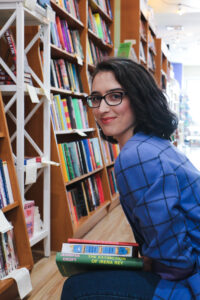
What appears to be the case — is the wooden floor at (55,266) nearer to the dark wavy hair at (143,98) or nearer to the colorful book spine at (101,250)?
the colorful book spine at (101,250)

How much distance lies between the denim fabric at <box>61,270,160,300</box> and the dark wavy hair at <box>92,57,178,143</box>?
1.47 feet

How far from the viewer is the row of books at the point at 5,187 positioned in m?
1.74

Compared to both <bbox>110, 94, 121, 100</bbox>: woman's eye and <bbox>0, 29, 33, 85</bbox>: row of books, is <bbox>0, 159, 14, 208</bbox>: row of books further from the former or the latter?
<bbox>110, 94, 121, 100</bbox>: woman's eye

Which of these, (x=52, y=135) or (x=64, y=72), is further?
(x=64, y=72)

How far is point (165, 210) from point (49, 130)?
4.99 feet

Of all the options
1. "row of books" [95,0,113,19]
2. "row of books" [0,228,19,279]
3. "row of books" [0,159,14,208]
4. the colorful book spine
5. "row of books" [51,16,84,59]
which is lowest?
"row of books" [0,228,19,279]

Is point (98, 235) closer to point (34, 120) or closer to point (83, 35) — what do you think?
point (34, 120)

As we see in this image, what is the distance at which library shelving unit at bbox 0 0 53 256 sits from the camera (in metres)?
1.98

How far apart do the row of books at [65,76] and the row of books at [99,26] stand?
58 cm

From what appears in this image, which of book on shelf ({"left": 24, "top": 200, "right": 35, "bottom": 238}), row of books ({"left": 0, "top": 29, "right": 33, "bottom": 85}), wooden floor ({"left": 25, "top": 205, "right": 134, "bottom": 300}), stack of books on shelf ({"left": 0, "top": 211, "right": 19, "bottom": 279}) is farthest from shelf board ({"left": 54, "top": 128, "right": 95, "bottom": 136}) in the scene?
stack of books on shelf ({"left": 0, "top": 211, "right": 19, "bottom": 279})

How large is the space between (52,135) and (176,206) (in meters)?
1.60

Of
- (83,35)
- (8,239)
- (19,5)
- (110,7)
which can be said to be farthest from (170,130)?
(110,7)

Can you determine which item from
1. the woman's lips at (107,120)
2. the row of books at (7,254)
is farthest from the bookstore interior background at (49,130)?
the woman's lips at (107,120)

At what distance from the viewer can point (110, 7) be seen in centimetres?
407
